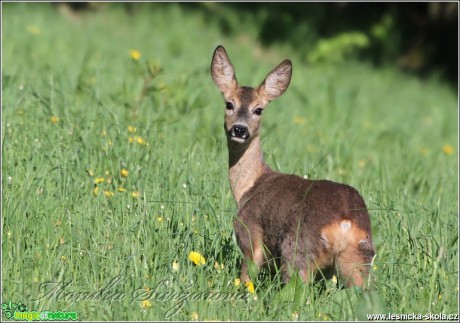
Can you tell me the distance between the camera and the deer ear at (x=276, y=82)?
5844 mm

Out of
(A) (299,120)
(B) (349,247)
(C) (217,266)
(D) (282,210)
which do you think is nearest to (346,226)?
(B) (349,247)

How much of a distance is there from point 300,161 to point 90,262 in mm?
2655

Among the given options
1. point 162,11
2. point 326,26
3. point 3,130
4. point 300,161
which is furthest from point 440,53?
point 3,130

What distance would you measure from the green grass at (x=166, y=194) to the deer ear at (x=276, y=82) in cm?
42

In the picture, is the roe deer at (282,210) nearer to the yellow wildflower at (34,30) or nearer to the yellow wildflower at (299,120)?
the yellow wildflower at (299,120)

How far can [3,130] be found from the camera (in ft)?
21.3

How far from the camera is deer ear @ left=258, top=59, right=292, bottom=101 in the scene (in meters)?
5.84

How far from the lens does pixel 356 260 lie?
464cm

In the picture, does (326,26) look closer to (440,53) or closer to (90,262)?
(440,53)

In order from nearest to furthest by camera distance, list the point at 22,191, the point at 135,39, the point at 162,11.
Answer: the point at 22,191
the point at 135,39
the point at 162,11

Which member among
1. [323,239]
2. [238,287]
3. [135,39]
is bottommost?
[238,287]

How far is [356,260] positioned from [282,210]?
20.8 inches

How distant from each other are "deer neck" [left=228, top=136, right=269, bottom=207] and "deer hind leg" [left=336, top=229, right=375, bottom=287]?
107 centimetres

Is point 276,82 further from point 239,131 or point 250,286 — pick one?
point 250,286
